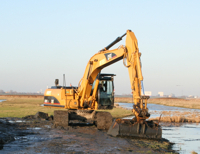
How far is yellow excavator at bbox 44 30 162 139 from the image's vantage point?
12984 mm

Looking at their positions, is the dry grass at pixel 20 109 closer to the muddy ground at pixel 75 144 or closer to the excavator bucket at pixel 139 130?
the muddy ground at pixel 75 144

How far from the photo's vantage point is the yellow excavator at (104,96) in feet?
42.6

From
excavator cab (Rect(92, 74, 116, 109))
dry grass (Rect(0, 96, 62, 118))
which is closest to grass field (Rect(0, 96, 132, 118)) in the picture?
dry grass (Rect(0, 96, 62, 118))

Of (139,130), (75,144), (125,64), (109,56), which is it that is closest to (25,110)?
(109,56)

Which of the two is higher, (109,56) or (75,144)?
(109,56)

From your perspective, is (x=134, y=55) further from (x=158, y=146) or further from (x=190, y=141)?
(x=190, y=141)

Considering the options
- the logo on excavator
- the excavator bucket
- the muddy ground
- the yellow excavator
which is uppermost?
the logo on excavator

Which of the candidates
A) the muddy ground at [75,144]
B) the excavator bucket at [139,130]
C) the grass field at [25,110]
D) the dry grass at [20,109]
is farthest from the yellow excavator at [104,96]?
the grass field at [25,110]

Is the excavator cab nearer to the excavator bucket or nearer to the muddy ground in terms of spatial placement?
the muddy ground

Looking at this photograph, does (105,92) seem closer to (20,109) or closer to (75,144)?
(75,144)

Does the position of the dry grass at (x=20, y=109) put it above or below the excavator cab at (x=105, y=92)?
below

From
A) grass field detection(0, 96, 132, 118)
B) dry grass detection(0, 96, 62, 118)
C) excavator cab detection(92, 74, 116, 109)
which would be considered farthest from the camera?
grass field detection(0, 96, 132, 118)

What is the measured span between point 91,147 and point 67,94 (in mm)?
7925

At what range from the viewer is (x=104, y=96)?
18203 mm
